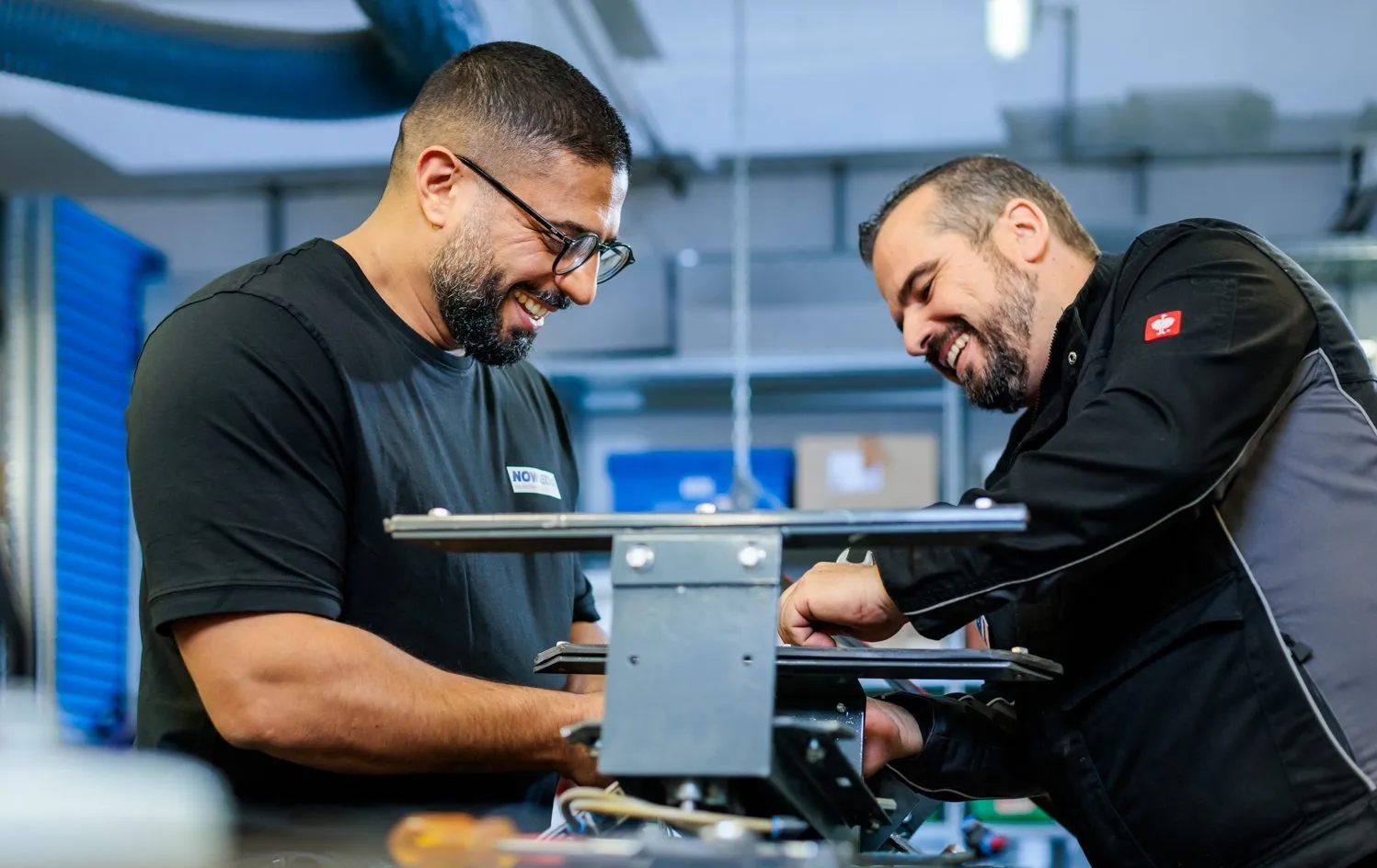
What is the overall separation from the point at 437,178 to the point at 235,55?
6.30 ft

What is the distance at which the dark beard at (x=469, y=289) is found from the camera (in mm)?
1719

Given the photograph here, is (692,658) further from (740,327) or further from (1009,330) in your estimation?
(740,327)

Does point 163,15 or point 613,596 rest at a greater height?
point 163,15

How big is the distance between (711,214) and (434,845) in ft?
18.4

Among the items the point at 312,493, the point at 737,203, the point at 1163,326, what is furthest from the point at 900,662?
the point at 737,203

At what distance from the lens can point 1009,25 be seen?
4.74 m

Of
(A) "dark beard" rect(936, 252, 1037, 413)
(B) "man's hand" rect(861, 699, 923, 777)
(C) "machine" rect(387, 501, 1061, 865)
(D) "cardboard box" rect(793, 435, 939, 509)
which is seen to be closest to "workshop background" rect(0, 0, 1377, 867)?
(D) "cardboard box" rect(793, 435, 939, 509)

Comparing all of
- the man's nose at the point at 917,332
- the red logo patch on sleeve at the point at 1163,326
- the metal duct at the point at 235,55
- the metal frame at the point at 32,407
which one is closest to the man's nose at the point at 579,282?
the man's nose at the point at 917,332

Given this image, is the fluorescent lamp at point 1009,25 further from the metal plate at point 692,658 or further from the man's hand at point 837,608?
the metal plate at point 692,658

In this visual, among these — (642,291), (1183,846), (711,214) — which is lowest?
(1183,846)

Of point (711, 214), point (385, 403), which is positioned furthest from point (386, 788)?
point (711, 214)

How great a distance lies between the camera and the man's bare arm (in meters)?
1.30

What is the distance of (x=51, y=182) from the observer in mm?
6230

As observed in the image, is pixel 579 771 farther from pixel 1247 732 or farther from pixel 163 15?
pixel 163 15
